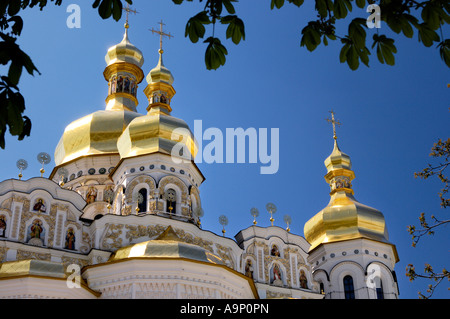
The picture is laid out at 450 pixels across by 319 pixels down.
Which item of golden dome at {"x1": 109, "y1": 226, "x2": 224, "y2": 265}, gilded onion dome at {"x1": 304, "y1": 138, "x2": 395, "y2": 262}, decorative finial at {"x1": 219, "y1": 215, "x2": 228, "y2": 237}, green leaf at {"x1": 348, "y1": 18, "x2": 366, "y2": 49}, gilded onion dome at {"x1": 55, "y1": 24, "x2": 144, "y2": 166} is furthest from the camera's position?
gilded onion dome at {"x1": 55, "y1": 24, "x2": 144, "y2": 166}

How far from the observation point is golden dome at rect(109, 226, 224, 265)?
1806 cm

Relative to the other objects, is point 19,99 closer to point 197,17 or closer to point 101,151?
point 197,17

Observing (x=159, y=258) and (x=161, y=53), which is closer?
(x=159, y=258)

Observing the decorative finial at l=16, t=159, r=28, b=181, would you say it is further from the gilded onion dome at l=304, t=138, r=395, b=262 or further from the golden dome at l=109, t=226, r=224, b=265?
the gilded onion dome at l=304, t=138, r=395, b=262

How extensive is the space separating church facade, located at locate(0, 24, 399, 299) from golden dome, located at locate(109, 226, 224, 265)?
4cm

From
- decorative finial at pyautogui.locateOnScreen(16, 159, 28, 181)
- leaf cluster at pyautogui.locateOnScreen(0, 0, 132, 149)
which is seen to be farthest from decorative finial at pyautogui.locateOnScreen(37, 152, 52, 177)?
leaf cluster at pyautogui.locateOnScreen(0, 0, 132, 149)

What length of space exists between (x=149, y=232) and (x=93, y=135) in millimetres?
7855

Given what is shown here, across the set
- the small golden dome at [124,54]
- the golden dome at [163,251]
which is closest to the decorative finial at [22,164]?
the golden dome at [163,251]

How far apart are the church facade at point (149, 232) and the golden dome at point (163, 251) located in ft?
0.13

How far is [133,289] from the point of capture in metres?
17.6

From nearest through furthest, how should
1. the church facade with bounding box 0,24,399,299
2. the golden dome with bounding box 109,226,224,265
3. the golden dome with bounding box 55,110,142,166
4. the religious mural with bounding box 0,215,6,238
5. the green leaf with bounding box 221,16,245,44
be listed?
the green leaf with bounding box 221,16,245,44 < the church facade with bounding box 0,24,399,299 < the golden dome with bounding box 109,226,224,265 < the religious mural with bounding box 0,215,6,238 < the golden dome with bounding box 55,110,142,166

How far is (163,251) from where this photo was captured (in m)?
18.2

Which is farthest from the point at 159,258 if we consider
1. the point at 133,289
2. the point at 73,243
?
the point at 73,243
